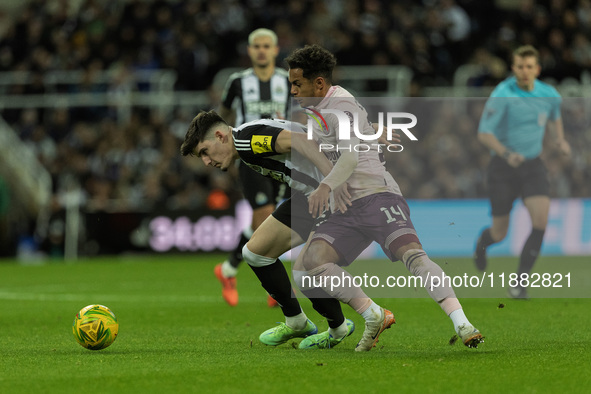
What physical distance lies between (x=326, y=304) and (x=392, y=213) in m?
0.80

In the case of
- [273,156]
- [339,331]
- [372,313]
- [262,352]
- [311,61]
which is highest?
A: [311,61]

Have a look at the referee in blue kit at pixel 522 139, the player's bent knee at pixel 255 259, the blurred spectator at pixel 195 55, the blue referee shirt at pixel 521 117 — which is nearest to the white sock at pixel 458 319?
the player's bent knee at pixel 255 259

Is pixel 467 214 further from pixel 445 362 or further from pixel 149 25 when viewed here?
pixel 149 25

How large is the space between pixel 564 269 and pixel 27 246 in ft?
43.1

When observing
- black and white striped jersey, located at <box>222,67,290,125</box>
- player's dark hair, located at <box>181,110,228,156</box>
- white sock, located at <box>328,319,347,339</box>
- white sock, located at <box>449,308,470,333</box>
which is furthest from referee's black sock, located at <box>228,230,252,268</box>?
white sock, located at <box>449,308,470,333</box>

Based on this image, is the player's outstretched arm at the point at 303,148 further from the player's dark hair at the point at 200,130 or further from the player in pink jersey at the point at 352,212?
the player's dark hair at the point at 200,130

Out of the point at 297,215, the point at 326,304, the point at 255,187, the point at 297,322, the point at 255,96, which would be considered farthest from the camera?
the point at 255,96

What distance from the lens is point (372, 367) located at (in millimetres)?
5930

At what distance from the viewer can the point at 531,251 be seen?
977 cm

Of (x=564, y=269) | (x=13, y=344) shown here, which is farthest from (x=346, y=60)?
(x=13, y=344)

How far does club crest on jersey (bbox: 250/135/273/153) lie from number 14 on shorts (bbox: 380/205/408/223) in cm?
81

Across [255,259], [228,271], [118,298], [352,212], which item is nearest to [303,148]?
[352,212]

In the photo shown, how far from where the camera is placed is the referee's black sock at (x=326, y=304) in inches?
267

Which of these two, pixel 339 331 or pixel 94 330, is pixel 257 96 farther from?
pixel 94 330
